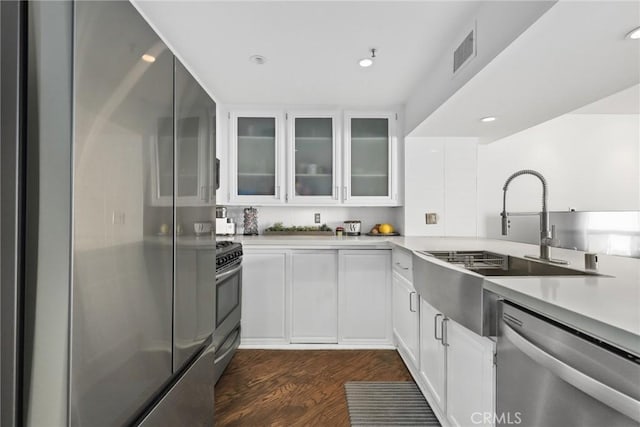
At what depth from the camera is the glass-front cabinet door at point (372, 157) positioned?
3084 mm

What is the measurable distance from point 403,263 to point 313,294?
876 millimetres

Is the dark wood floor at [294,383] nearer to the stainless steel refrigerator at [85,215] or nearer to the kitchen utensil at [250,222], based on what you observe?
the stainless steel refrigerator at [85,215]

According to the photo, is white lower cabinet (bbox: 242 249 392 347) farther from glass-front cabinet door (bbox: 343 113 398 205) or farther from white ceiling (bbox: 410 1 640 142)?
white ceiling (bbox: 410 1 640 142)

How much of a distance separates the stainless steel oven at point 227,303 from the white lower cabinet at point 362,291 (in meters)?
0.88

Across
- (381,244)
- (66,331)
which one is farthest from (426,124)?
(66,331)

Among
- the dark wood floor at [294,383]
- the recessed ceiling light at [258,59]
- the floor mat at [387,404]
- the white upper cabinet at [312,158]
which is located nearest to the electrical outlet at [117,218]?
the dark wood floor at [294,383]

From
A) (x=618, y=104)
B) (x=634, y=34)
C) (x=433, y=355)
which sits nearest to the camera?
(x=634, y=34)

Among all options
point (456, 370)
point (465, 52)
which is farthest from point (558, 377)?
point (465, 52)

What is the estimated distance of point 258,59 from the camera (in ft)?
7.07

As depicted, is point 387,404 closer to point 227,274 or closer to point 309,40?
point 227,274

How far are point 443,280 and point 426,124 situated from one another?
5.09 ft

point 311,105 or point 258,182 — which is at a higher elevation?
point 311,105

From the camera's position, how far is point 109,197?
0.64 meters

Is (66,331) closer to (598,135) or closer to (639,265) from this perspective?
(639,265)
